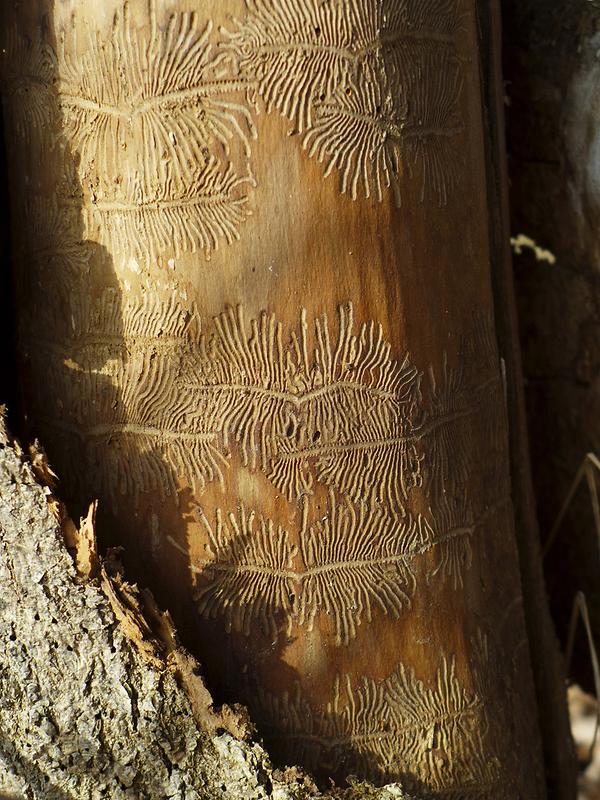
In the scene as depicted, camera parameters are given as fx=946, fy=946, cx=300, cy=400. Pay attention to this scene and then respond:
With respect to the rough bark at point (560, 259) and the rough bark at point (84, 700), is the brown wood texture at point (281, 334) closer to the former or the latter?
the rough bark at point (84, 700)

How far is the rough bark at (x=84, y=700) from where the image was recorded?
1.34 m

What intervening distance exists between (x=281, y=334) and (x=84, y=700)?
59 cm

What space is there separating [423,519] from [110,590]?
0.48m

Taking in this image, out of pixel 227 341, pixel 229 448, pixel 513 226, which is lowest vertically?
pixel 229 448

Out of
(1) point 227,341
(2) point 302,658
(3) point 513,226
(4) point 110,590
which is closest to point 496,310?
(3) point 513,226

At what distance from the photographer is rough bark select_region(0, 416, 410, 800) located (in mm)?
1340

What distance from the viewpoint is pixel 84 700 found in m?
1.34

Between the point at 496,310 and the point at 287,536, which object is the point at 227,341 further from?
the point at 496,310

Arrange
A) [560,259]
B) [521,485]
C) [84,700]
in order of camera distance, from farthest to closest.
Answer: [560,259] < [521,485] < [84,700]

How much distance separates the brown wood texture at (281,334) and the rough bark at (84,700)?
0.10 m

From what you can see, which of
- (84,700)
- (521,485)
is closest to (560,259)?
(521,485)

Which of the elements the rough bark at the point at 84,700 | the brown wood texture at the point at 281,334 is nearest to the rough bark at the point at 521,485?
the brown wood texture at the point at 281,334

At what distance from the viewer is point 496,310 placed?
5.50ft

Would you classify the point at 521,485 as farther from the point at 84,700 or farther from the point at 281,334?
the point at 84,700
